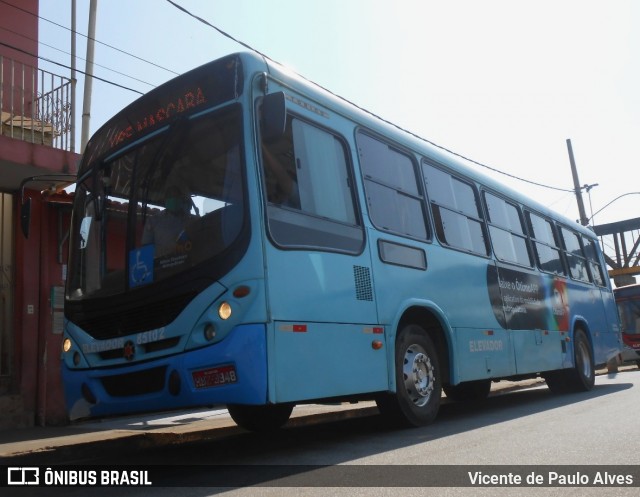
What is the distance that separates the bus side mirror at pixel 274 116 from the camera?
5.01 metres

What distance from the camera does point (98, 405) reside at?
18.0 feet

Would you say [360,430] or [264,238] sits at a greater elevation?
[264,238]

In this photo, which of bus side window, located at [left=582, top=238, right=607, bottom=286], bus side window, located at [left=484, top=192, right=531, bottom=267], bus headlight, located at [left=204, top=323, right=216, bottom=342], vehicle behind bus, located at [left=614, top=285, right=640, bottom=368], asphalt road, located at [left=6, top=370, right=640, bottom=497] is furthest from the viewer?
vehicle behind bus, located at [left=614, top=285, right=640, bottom=368]

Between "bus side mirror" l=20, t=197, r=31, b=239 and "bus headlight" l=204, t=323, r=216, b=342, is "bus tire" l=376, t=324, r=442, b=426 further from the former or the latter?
"bus side mirror" l=20, t=197, r=31, b=239

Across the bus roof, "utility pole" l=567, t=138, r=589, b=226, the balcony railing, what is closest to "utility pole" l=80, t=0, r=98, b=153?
the balcony railing

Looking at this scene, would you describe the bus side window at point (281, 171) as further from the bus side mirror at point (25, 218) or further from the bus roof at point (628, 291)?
the bus roof at point (628, 291)

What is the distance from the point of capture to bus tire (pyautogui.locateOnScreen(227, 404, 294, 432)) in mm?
6875

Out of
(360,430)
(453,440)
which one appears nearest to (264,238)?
(453,440)

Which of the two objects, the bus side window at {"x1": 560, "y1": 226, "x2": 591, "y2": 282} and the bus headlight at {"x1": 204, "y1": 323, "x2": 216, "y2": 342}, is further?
the bus side window at {"x1": 560, "y1": 226, "x2": 591, "y2": 282}

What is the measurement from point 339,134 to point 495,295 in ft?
11.6

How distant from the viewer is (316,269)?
5297mm

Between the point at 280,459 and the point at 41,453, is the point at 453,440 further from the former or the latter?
the point at 41,453

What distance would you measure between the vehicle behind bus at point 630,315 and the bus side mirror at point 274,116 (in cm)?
2197

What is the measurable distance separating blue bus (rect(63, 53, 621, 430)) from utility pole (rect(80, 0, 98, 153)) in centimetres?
485
